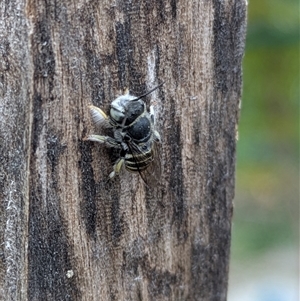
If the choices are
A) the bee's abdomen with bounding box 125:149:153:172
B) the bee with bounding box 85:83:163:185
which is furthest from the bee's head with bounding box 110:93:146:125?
the bee's abdomen with bounding box 125:149:153:172

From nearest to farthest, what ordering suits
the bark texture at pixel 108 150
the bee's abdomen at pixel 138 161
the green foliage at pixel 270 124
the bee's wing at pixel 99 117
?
the bark texture at pixel 108 150 < the bee's wing at pixel 99 117 < the bee's abdomen at pixel 138 161 < the green foliage at pixel 270 124

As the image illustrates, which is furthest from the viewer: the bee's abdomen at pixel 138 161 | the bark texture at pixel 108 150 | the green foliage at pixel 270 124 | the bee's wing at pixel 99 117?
the green foliage at pixel 270 124

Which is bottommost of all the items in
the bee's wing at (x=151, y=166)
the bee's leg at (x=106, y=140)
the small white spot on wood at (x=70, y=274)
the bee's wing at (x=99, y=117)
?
the small white spot on wood at (x=70, y=274)

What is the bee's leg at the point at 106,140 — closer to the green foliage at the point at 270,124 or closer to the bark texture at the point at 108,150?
the bark texture at the point at 108,150

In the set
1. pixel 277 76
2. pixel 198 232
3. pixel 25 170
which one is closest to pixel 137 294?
pixel 198 232

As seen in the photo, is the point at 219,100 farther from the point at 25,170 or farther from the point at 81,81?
the point at 25,170

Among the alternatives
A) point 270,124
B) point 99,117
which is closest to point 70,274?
point 99,117

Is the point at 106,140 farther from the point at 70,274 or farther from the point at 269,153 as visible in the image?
the point at 269,153

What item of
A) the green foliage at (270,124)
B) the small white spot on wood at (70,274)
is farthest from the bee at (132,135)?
the green foliage at (270,124)
